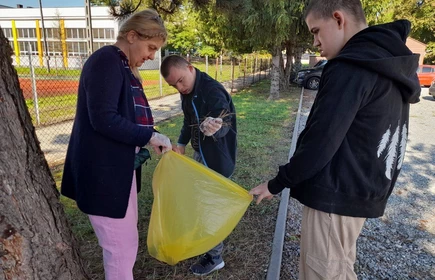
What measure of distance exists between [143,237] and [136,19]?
79.0 inches

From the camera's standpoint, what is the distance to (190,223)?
197 cm

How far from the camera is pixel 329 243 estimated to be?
60.3 inches

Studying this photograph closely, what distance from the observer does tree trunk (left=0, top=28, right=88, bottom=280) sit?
1332 mm

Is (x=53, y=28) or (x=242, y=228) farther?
(x=53, y=28)

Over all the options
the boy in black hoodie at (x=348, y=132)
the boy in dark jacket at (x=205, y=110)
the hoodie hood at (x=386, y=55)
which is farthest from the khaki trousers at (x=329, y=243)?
the boy in dark jacket at (x=205, y=110)

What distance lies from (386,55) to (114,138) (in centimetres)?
130

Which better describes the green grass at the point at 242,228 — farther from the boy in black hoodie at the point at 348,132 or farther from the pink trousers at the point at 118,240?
the boy in black hoodie at the point at 348,132

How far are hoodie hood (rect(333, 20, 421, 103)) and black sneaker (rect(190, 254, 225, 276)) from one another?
1.81 meters

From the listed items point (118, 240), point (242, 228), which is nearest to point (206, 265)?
point (242, 228)

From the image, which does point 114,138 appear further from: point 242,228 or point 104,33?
point 104,33

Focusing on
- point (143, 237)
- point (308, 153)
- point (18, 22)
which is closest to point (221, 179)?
point (308, 153)

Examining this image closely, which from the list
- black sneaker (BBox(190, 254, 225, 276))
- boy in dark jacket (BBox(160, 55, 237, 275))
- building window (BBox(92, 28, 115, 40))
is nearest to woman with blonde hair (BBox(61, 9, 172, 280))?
boy in dark jacket (BBox(160, 55, 237, 275))

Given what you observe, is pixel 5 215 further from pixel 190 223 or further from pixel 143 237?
pixel 143 237

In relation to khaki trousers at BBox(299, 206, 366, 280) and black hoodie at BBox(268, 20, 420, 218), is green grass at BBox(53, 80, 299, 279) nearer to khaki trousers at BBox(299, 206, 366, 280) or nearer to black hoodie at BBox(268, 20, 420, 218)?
khaki trousers at BBox(299, 206, 366, 280)
